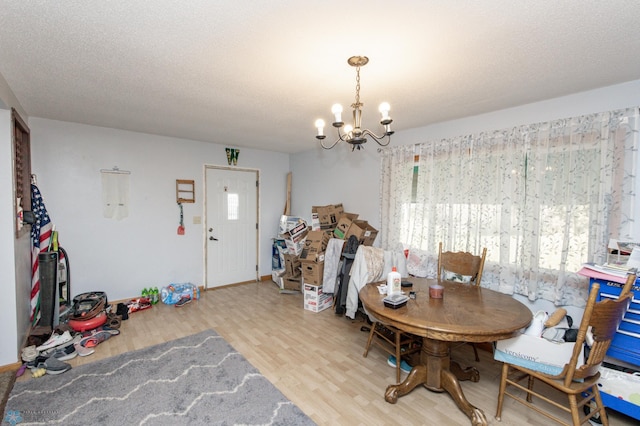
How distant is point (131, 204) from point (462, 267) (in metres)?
4.15

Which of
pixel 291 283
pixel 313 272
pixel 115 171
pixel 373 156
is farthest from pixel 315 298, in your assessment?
pixel 115 171

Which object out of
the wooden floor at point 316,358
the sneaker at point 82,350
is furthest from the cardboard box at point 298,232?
the sneaker at point 82,350

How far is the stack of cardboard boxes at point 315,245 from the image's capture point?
388 centimetres

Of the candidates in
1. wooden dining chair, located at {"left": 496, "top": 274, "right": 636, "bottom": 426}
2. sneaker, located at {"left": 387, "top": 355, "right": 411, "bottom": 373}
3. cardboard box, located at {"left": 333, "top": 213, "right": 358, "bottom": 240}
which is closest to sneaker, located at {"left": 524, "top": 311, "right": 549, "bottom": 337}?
wooden dining chair, located at {"left": 496, "top": 274, "right": 636, "bottom": 426}

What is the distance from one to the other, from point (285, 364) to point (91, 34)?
2.71 metres

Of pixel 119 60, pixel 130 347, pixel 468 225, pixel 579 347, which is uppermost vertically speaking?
pixel 119 60

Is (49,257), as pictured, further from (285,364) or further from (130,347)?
(285,364)

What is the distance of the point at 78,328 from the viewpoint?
10.2 ft

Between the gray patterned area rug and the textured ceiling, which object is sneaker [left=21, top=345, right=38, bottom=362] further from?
the textured ceiling

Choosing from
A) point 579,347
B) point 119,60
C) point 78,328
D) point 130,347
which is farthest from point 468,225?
point 78,328

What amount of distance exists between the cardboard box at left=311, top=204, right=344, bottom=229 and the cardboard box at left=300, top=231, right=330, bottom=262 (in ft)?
0.89

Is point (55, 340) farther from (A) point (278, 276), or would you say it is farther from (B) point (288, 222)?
(B) point (288, 222)

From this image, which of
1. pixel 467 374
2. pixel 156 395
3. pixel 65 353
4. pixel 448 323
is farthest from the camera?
pixel 65 353

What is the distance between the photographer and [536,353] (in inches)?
70.7
